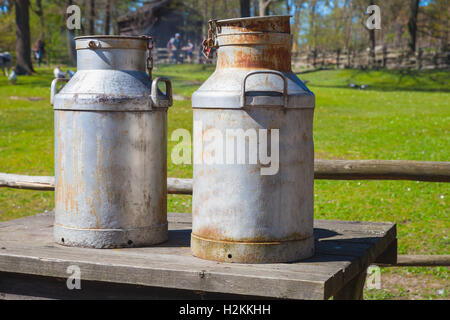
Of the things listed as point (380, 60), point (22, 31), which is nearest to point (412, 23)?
point (380, 60)

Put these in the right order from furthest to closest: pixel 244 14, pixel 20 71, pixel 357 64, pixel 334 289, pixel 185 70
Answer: pixel 357 64 < pixel 185 70 < pixel 20 71 < pixel 244 14 < pixel 334 289

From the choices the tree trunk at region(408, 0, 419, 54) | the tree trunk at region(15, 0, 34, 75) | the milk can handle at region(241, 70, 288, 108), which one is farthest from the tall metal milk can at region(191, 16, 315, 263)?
the tree trunk at region(408, 0, 419, 54)

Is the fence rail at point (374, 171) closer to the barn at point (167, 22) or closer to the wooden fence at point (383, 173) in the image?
the wooden fence at point (383, 173)

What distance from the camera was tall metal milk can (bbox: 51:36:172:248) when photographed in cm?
261

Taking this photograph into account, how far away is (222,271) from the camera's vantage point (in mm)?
2262

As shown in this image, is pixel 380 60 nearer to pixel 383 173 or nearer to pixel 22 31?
pixel 22 31

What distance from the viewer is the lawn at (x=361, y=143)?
22.5 ft

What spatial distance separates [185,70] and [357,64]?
772 centimetres

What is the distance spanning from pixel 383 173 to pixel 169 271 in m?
2.82

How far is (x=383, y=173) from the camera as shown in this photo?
4.73m

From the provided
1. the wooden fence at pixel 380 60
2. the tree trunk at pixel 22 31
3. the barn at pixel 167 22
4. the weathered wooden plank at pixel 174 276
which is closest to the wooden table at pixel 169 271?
the weathered wooden plank at pixel 174 276
